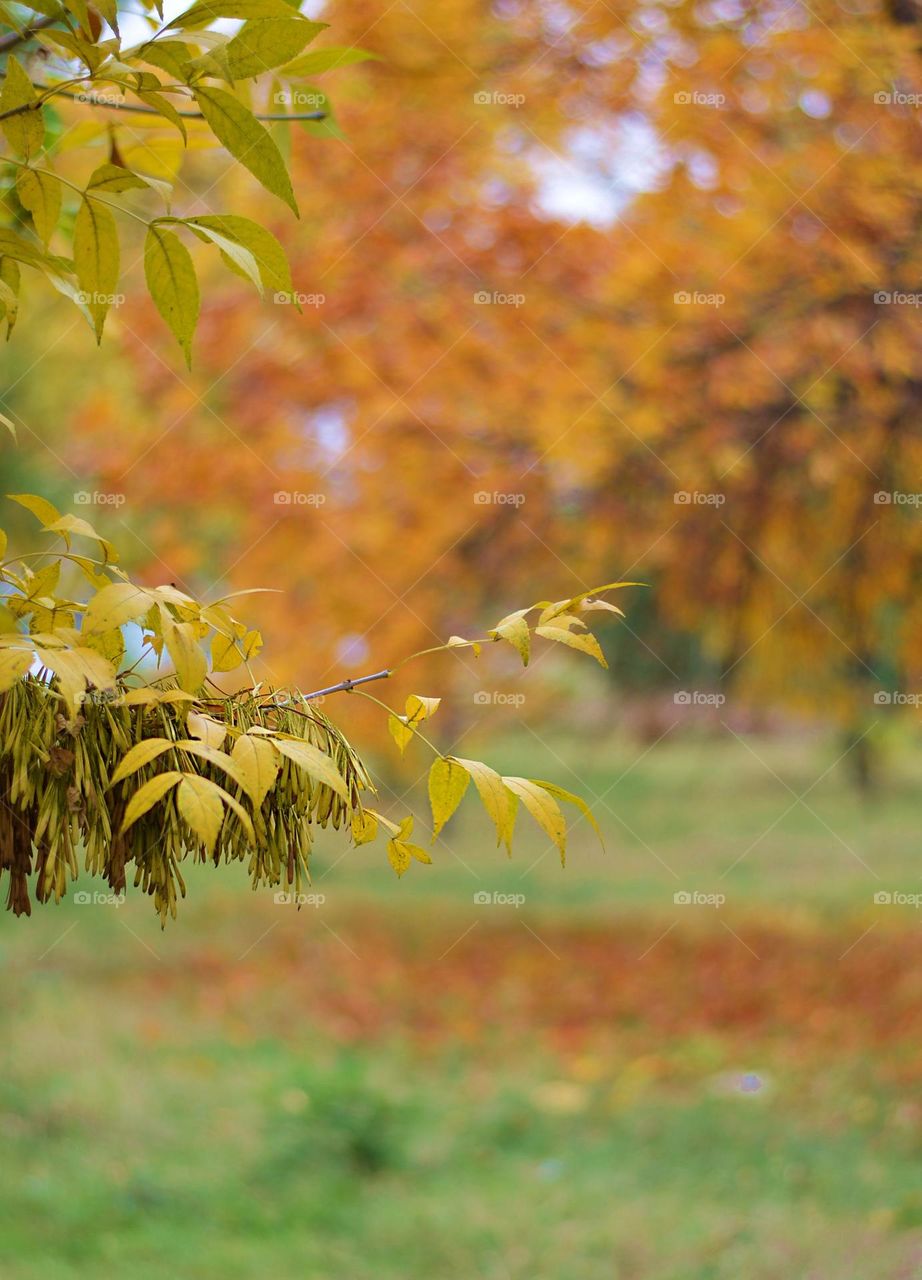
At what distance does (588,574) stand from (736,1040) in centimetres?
256

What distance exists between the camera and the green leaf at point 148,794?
0.76 metres

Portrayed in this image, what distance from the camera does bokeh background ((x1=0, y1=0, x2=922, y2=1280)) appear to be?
174 inches

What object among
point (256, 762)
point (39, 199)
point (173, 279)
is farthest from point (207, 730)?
point (39, 199)

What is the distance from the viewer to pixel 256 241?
0.97 meters

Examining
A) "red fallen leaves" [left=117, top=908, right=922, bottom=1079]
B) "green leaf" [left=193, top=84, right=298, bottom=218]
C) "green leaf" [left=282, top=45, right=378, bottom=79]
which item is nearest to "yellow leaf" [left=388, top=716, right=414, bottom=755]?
"green leaf" [left=193, top=84, right=298, bottom=218]

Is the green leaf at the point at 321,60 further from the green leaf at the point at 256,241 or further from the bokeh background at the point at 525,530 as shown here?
the bokeh background at the point at 525,530

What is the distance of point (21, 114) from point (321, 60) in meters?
0.48

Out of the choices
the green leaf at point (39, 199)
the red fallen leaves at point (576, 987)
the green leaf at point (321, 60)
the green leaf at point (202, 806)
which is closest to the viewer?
the green leaf at point (202, 806)

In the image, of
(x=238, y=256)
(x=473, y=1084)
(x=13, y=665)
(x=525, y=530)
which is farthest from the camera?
(x=525, y=530)

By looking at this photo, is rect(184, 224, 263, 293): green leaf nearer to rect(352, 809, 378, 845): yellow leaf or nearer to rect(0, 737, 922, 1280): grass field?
rect(352, 809, 378, 845): yellow leaf

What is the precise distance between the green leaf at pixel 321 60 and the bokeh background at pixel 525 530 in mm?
2358

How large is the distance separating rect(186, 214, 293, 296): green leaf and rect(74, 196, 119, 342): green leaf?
0.32ft

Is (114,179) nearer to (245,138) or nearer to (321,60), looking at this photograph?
(245,138)

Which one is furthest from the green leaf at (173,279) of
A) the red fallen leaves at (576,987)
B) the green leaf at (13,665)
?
the red fallen leaves at (576,987)
